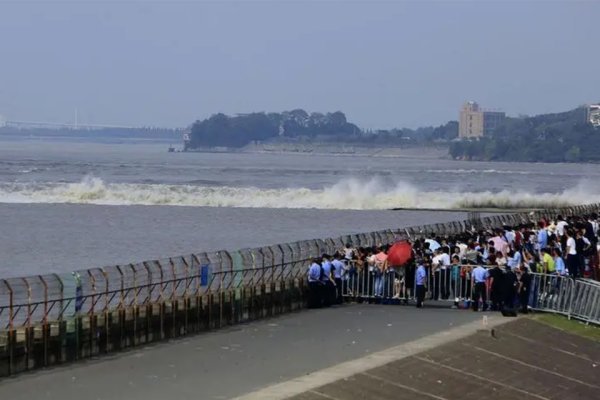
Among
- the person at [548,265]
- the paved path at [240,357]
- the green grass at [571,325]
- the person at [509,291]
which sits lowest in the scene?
the green grass at [571,325]

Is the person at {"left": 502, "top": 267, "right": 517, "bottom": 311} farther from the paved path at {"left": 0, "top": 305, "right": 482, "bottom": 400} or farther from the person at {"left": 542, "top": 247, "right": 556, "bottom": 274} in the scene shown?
the person at {"left": 542, "top": 247, "right": 556, "bottom": 274}

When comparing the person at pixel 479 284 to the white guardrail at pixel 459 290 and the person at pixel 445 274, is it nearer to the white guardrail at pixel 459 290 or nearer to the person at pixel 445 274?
the white guardrail at pixel 459 290

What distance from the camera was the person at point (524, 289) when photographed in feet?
115

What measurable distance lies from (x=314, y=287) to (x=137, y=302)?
6.92 metres

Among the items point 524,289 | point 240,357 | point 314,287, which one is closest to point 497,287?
point 524,289

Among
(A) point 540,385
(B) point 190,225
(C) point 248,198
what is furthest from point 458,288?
(C) point 248,198

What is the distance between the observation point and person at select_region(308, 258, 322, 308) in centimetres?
3681

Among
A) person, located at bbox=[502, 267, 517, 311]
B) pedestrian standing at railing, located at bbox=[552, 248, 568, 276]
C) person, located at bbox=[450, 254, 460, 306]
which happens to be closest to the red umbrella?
person, located at bbox=[450, 254, 460, 306]

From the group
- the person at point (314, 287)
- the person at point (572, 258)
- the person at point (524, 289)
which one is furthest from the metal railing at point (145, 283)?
the person at point (572, 258)

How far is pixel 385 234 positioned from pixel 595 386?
1838cm

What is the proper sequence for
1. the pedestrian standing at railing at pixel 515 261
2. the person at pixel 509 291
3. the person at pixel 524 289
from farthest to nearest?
the pedestrian standing at railing at pixel 515 261 < the person at pixel 524 289 < the person at pixel 509 291

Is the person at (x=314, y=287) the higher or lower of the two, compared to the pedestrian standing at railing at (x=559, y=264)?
lower

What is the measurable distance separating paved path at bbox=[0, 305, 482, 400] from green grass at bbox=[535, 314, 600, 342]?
1689mm

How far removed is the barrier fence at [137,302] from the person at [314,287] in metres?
0.24
